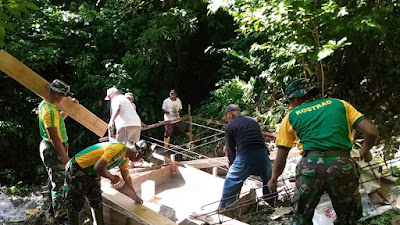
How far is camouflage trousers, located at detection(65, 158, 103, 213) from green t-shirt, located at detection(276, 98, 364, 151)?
1.98 m

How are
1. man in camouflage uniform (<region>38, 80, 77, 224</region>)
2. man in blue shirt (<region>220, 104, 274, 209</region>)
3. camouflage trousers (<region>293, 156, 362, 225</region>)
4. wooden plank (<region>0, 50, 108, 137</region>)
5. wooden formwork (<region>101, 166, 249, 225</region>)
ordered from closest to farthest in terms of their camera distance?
1. camouflage trousers (<region>293, 156, 362, 225</region>)
2. wooden formwork (<region>101, 166, 249, 225</region>)
3. man in camouflage uniform (<region>38, 80, 77, 224</region>)
4. wooden plank (<region>0, 50, 108, 137</region>)
5. man in blue shirt (<region>220, 104, 274, 209</region>)

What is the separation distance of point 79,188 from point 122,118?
2657mm

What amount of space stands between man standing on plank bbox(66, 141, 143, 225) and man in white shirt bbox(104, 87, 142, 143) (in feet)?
8.16

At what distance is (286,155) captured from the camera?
118 inches

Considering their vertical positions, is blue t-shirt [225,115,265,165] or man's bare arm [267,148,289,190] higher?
blue t-shirt [225,115,265,165]

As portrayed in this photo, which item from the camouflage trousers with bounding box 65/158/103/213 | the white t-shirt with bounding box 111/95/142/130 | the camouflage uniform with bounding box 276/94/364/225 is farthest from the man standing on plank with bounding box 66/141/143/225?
the white t-shirt with bounding box 111/95/142/130

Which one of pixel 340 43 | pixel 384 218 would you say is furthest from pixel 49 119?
pixel 340 43

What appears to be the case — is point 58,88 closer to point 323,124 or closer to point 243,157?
point 243,157

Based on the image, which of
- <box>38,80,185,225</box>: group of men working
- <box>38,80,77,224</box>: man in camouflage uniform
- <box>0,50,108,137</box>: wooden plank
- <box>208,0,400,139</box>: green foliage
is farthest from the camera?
<box>208,0,400,139</box>: green foliage

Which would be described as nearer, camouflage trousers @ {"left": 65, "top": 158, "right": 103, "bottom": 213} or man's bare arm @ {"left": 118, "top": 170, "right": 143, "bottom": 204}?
camouflage trousers @ {"left": 65, "top": 158, "right": 103, "bottom": 213}

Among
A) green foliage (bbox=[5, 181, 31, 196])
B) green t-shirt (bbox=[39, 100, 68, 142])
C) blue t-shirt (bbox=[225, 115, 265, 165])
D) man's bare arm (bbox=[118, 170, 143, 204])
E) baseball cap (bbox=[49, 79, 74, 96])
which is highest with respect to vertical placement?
baseball cap (bbox=[49, 79, 74, 96])

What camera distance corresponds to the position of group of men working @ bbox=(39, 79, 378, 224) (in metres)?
2.76

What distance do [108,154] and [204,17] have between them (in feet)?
26.2

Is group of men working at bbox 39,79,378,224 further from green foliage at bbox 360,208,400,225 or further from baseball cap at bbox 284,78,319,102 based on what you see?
green foliage at bbox 360,208,400,225
